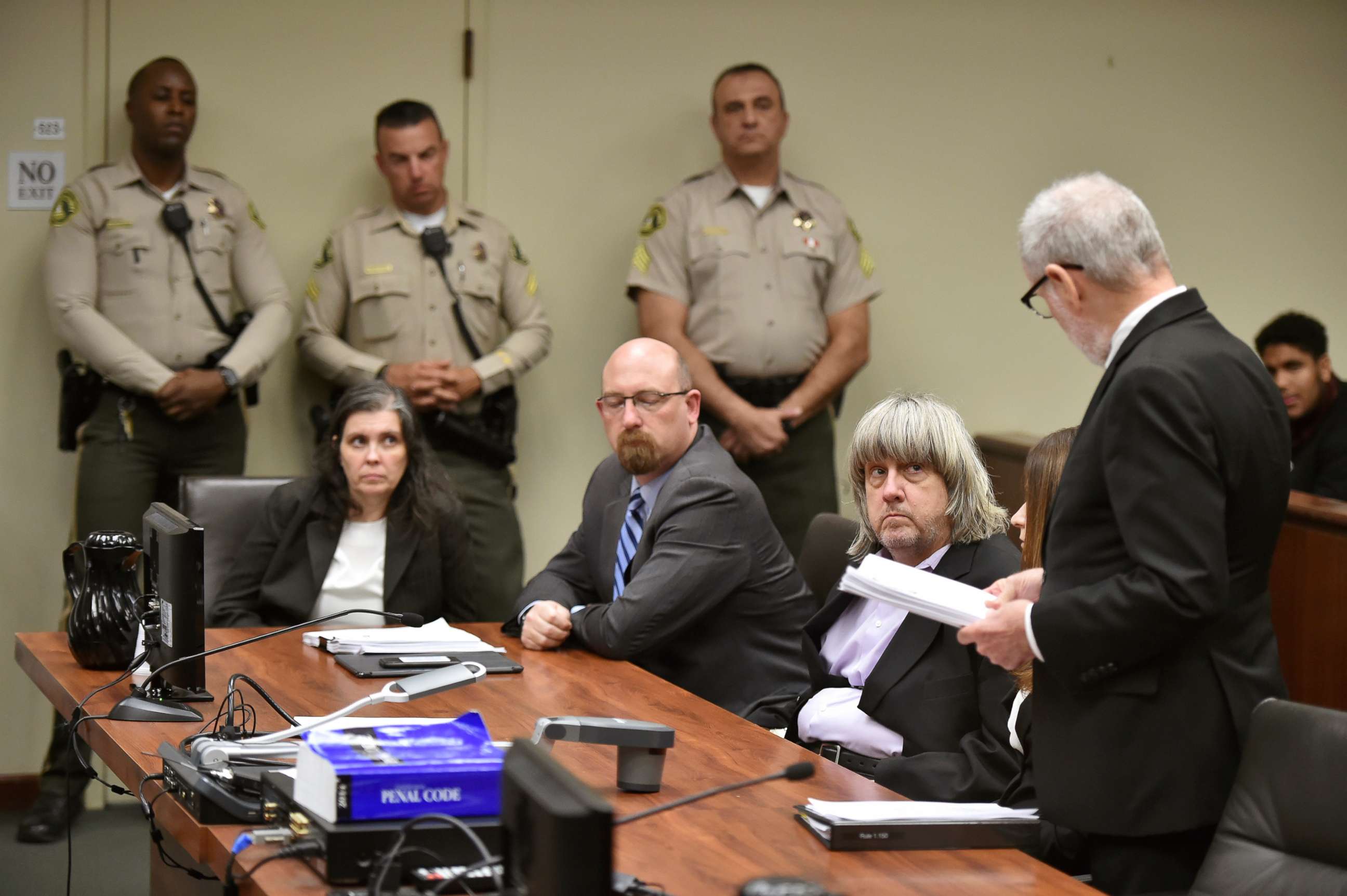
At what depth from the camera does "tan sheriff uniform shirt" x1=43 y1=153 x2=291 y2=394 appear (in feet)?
14.6

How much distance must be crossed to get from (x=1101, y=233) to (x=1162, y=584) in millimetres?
487

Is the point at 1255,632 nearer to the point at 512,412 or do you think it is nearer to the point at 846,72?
the point at 512,412

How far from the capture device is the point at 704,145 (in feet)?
17.5

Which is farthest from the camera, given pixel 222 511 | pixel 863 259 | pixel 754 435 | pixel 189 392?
pixel 863 259

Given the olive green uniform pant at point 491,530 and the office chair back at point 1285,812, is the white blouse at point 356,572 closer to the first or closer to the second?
the olive green uniform pant at point 491,530

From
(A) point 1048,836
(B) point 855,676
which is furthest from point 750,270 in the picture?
(A) point 1048,836

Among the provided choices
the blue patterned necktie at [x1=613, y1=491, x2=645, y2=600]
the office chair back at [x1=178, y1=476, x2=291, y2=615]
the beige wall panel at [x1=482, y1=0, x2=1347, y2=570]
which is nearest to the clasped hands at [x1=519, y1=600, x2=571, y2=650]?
the blue patterned necktie at [x1=613, y1=491, x2=645, y2=600]

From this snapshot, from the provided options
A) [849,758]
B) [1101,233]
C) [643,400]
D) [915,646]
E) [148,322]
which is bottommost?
[849,758]

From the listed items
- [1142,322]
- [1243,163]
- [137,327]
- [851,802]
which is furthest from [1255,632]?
[1243,163]

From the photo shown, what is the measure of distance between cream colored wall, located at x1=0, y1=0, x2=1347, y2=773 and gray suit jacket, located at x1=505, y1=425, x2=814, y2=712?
2.18 meters

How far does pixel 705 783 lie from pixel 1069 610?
0.56 metres

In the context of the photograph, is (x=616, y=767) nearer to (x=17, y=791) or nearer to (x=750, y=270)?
(x=750, y=270)

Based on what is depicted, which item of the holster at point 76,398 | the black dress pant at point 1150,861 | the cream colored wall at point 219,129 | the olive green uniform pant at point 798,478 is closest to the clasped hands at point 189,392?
the holster at point 76,398

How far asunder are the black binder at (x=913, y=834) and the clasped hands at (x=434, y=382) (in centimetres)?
289
